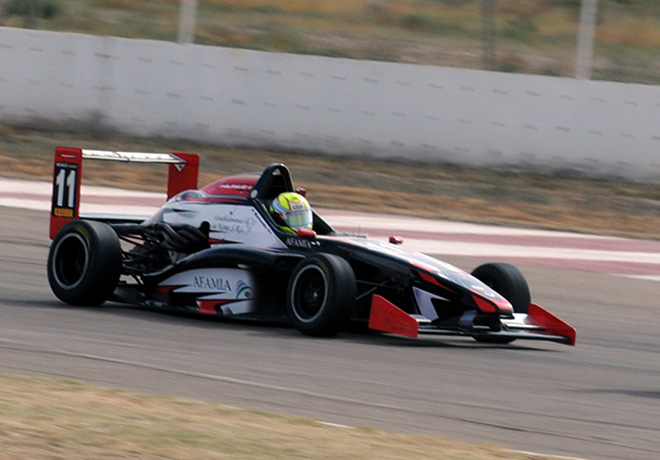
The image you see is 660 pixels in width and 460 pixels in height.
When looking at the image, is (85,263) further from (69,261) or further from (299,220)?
(299,220)

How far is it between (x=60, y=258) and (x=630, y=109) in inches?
425

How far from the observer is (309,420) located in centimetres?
563

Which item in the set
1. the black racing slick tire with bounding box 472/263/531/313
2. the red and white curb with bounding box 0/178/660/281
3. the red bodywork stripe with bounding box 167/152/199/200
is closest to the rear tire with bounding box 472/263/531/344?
the black racing slick tire with bounding box 472/263/531/313

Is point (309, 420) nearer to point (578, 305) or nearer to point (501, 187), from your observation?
point (578, 305)

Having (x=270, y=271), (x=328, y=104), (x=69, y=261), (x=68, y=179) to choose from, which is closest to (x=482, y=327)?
Result: (x=270, y=271)

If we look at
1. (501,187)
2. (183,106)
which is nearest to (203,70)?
(183,106)

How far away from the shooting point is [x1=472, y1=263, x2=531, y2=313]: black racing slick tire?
28.2ft

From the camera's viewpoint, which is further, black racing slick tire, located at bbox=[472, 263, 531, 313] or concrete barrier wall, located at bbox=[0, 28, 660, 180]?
concrete barrier wall, located at bbox=[0, 28, 660, 180]

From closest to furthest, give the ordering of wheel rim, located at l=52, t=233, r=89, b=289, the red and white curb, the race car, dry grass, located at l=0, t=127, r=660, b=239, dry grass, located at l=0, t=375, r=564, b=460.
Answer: dry grass, located at l=0, t=375, r=564, b=460, the race car, wheel rim, located at l=52, t=233, r=89, b=289, the red and white curb, dry grass, located at l=0, t=127, r=660, b=239

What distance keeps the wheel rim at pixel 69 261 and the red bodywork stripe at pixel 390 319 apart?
94.5 inches

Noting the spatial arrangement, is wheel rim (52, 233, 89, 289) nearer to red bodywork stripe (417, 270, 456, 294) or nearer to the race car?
the race car

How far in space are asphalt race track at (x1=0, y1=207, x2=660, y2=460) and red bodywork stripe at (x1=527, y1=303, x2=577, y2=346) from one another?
0.15m

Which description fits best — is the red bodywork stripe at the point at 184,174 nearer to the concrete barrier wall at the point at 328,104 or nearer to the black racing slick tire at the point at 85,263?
the black racing slick tire at the point at 85,263

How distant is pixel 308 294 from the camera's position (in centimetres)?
809
